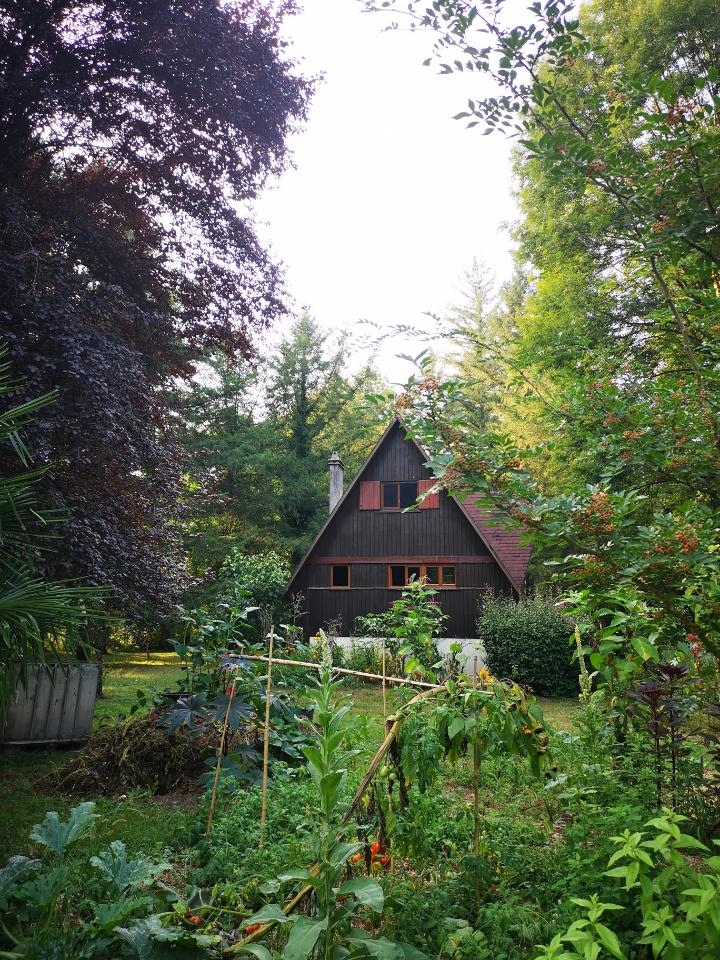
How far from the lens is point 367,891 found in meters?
1.94

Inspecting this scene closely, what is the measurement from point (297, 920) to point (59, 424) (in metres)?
5.00

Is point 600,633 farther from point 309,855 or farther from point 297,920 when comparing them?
point 309,855

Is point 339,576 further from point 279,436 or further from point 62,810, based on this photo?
point 62,810

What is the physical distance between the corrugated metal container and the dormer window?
11.6 meters

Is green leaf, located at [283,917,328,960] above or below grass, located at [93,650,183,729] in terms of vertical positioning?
above

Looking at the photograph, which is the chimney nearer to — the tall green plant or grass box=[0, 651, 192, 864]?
grass box=[0, 651, 192, 864]

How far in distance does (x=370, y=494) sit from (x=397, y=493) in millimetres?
784

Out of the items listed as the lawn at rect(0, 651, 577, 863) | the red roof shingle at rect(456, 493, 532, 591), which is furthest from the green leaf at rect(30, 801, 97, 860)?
the red roof shingle at rect(456, 493, 532, 591)

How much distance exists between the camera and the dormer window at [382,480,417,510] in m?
18.3

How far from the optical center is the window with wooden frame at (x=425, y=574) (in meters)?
17.7

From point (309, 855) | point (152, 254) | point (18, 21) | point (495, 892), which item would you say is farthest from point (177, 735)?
point (18, 21)

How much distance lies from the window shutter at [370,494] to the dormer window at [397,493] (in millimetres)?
184

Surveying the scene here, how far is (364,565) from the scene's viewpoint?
727 inches

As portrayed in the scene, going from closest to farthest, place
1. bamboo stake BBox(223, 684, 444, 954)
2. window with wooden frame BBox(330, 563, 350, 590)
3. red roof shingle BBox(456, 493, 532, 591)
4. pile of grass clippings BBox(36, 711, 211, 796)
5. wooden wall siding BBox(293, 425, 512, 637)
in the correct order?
1. bamboo stake BBox(223, 684, 444, 954)
2. pile of grass clippings BBox(36, 711, 211, 796)
3. red roof shingle BBox(456, 493, 532, 591)
4. wooden wall siding BBox(293, 425, 512, 637)
5. window with wooden frame BBox(330, 563, 350, 590)
